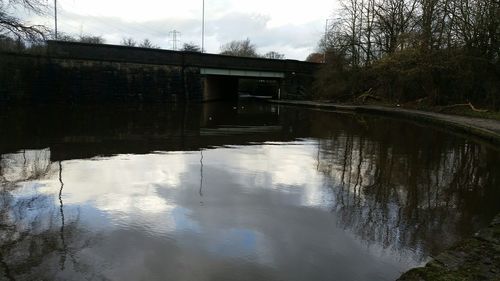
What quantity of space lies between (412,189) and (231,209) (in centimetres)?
378

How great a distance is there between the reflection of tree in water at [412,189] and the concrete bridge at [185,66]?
2478 centimetres

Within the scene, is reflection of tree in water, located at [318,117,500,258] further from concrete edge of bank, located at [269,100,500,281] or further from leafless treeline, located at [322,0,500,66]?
leafless treeline, located at [322,0,500,66]

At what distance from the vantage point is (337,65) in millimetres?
45188

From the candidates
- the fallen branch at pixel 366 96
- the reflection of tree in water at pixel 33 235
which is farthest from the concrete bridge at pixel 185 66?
the reflection of tree in water at pixel 33 235

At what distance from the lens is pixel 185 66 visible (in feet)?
144

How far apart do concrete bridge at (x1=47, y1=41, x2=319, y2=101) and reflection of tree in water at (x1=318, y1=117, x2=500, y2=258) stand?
976 inches

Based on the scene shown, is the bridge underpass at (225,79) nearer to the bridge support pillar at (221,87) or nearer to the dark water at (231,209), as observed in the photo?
the bridge support pillar at (221,87)

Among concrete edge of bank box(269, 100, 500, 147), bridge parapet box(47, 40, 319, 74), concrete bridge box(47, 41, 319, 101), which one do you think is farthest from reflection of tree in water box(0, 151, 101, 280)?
bridge parapet box(47, 40, 319, 74)

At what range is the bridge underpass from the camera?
155ft

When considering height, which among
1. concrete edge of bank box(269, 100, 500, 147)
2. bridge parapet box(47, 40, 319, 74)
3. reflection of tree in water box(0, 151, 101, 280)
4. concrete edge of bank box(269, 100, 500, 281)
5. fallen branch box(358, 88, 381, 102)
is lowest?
reflection of tree in water box(0, 151, 101, 280)

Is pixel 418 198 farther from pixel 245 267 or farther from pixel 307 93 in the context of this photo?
pixel 307 93

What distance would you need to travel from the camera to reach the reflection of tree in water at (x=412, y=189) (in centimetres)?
630

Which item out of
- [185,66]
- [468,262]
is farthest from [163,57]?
[468,262]

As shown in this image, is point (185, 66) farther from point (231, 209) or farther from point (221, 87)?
point (231, 209)
